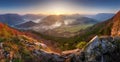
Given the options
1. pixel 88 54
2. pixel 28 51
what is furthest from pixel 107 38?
pixel 28 51

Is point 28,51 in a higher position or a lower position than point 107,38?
lower

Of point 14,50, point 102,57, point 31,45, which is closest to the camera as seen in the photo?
point 102,57

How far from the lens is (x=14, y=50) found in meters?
44.2

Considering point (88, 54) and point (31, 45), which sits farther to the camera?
point (31, 45)

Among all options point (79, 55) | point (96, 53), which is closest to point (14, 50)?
point (79, 55)

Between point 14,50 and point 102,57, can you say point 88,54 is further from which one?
point 14,50

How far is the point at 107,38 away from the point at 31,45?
46.3 feet

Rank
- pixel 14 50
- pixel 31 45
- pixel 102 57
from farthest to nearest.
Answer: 1. pixel 31 45
2. pixel 14 50
3. pixel 102 57

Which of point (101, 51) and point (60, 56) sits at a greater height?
point (101, 51)

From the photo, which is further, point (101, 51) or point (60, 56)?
point (60, 56)

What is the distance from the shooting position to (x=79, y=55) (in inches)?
1630

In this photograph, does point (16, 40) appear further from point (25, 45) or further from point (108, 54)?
point (108, 54)

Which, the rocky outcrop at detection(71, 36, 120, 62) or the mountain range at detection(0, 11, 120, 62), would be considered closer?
the rocky outcrop at detection(71, 36, 120, 62)

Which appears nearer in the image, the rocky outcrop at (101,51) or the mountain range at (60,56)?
the rocky outcrop at (101,51)
